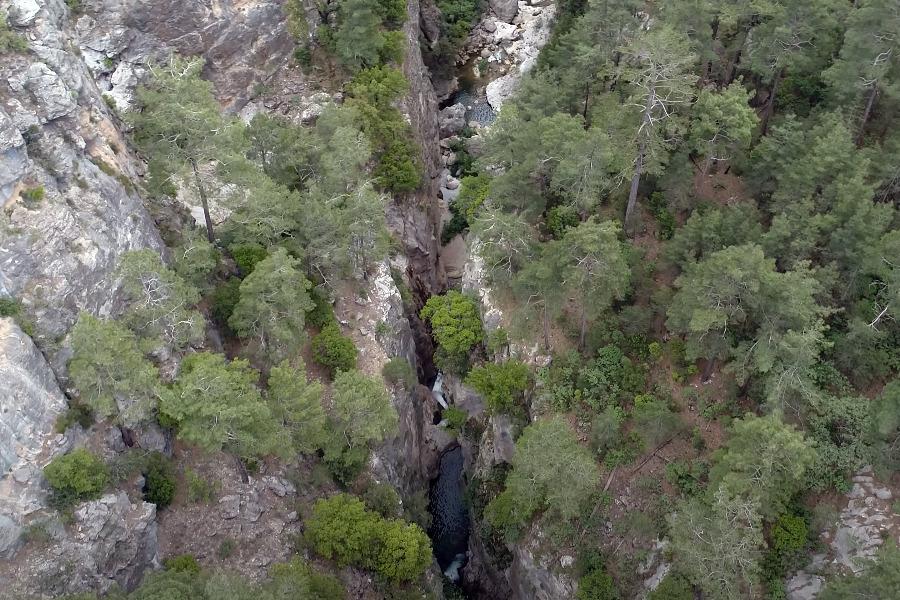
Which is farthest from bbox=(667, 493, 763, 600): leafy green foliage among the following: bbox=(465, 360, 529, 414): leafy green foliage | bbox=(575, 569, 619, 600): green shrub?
bbox=(465, 360, 529, 414): leafy green foliage

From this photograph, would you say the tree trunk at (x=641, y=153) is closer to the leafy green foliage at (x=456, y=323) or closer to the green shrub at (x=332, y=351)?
the leafy green foliage at (x=456, y=323)

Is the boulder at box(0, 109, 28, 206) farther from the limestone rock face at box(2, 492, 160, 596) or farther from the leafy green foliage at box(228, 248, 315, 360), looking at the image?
the limestone rock face at box(2, 492, 160, 596)

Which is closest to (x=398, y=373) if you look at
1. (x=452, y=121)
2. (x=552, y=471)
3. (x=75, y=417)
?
(x=552, y=471)

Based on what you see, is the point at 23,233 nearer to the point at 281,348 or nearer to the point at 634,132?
the point at 281,348

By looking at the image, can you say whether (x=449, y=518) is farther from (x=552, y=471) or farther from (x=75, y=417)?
(x=75, y=417)

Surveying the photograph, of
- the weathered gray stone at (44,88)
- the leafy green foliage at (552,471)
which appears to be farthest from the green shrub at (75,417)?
the leafy green foliage at (552,471)
